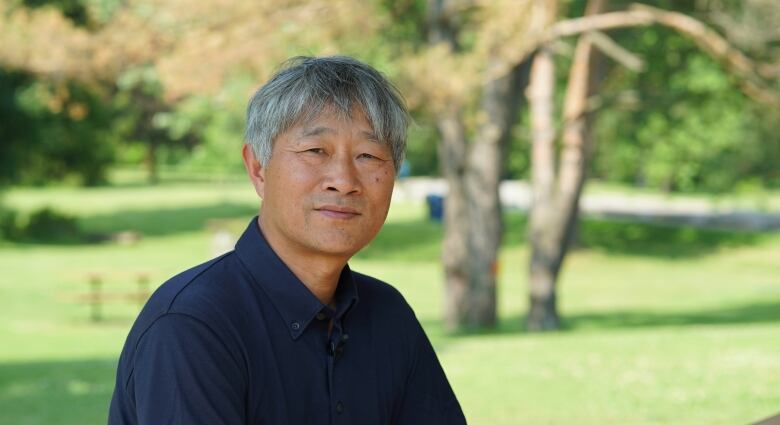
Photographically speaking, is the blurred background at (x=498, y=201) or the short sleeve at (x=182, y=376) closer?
the short sleeve at (x=182, y=376)

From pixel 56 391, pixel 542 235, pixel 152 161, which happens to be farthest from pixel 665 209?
pixel 56 391

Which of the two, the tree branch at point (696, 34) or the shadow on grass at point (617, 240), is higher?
the tree branch at point (696, 34)

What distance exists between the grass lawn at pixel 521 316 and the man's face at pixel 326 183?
6.84 m

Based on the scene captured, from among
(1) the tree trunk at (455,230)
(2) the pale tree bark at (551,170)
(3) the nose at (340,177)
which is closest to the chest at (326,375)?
(3) the nose at (340,177)

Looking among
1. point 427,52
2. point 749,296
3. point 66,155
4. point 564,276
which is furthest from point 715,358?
point 66,155

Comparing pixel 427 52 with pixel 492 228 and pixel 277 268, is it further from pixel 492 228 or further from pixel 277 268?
pixel 277 268

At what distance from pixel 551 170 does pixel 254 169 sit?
17364 mm

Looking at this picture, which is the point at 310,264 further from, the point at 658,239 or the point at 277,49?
the point at 658,239

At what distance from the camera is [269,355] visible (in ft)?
7.20

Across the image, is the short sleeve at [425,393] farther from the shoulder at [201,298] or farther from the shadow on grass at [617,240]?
the shadow on grass at [617,240]

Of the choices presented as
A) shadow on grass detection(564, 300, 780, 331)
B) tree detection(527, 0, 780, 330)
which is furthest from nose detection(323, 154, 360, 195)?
shadow on grass detection(564, 300, 780, 331)

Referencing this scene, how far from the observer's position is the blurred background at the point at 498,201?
11.4 meters

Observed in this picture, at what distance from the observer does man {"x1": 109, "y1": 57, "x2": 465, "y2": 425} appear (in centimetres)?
211

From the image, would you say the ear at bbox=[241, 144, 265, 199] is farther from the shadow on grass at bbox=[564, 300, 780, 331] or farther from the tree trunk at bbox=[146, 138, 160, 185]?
the tree trunk at bbox=[146, 138, 160, 185]
